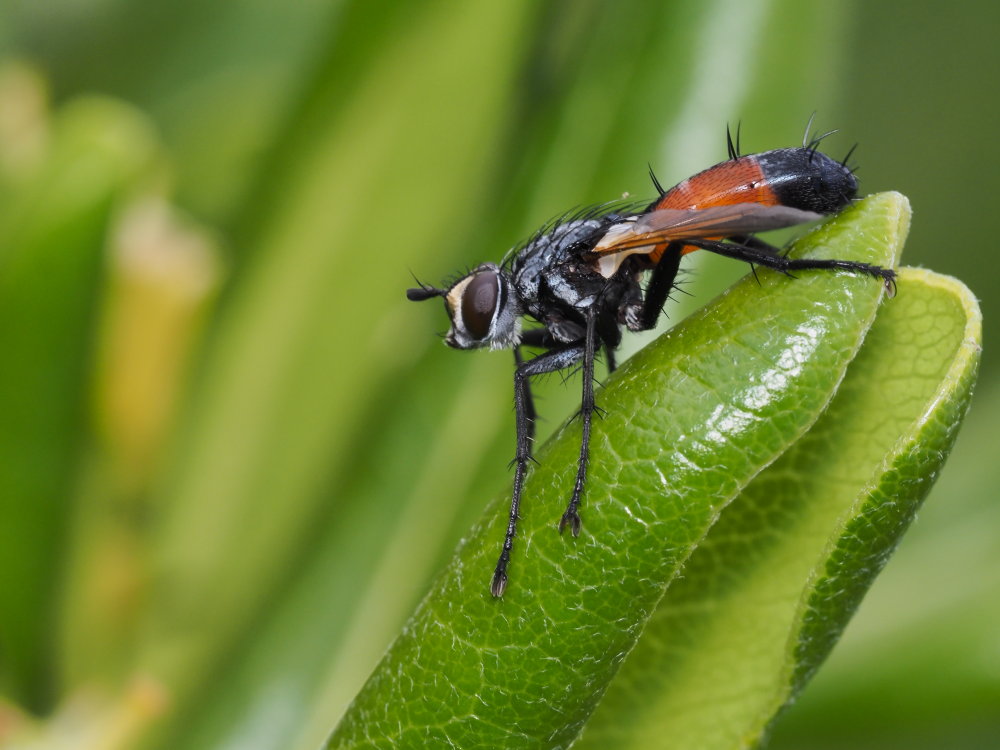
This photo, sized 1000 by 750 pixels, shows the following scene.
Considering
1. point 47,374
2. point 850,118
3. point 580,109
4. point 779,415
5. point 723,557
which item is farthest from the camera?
point 850,118

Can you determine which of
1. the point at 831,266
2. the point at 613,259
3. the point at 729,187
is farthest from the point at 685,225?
the point at 831,266

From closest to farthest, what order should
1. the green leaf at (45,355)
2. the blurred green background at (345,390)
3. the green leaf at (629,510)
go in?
the green leaf at (629,510) < the green leaf at (45,355) < the blurred green background at (345,390)

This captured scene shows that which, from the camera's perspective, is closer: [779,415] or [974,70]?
[779,415]

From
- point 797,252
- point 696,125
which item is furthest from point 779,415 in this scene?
point 696,125

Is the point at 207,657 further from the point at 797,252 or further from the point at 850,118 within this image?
the point at 850,118

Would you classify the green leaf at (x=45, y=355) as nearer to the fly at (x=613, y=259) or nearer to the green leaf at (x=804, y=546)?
the fly at (x=613, y=259)

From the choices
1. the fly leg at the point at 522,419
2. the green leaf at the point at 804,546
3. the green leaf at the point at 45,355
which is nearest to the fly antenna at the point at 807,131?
the fly leg at the point at 522,419
